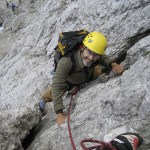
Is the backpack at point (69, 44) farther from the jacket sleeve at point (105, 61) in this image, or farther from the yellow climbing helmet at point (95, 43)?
the jacket sleeve at point (105, 61)

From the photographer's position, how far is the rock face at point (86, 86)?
6324 millimetres

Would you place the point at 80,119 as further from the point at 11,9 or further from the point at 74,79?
the point at 11,9

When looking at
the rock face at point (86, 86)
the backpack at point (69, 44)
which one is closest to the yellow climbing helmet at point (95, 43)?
the backpack at point (69, 44)

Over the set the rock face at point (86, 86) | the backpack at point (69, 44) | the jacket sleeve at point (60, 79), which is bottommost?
the rock face at point (86, 86)

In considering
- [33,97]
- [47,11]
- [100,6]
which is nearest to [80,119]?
[33,97]

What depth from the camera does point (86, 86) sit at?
8.88 meters

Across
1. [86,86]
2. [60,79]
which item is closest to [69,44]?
[60,79]

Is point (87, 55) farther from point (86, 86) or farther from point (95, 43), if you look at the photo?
point (86, 86)

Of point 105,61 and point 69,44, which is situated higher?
point 69,44

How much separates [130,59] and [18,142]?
11.1ft

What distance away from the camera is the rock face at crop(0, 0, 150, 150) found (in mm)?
6324

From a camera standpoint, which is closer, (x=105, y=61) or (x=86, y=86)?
(x=105, y=61)

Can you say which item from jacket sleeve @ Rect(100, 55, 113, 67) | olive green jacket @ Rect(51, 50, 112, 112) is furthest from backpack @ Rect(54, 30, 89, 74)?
jacket sleeve @ Rect(100, 55, 113, 67)

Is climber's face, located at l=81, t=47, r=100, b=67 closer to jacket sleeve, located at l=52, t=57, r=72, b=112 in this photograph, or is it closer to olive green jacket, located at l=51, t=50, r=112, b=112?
olive green jacket, located at l=51, t=50, r=112, b=112
